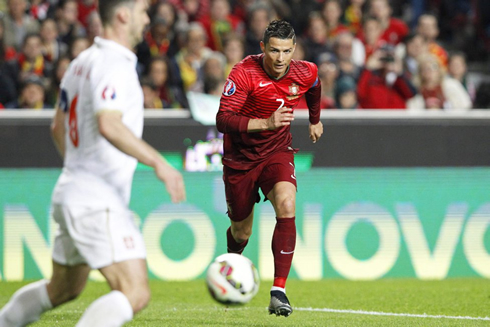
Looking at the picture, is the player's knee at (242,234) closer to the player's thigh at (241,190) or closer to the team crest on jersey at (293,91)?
the player's thigh at (241,190)

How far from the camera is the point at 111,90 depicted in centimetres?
433

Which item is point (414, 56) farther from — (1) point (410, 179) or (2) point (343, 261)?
(2) point (343, 261)

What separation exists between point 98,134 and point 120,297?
33.7 inches

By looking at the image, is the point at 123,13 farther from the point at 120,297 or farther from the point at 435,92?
the point at 435,92

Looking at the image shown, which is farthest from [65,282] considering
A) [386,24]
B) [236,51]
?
[386,24]

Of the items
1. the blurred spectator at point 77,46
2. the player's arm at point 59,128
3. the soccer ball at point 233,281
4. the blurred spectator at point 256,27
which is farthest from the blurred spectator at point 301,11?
the player's arm at point 59,128

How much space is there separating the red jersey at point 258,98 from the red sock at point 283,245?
Answer: 2.47ft

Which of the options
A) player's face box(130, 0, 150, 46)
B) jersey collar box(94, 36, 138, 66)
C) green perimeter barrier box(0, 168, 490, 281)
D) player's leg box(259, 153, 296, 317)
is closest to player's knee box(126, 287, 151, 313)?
jersey collar box(94, 36, 138, 66)

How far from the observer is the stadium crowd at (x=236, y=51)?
1138 centimetres

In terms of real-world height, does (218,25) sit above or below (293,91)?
below

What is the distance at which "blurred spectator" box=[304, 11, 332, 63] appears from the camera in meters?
12.3

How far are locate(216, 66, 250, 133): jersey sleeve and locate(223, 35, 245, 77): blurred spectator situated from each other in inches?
180

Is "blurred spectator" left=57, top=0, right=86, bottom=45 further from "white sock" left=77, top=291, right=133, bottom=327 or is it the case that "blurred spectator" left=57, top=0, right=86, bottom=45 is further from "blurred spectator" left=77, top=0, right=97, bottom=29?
"white sock" left=77, top=291, right=133, bottom=327

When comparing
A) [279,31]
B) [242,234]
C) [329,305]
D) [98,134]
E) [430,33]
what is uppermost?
[279,31]
